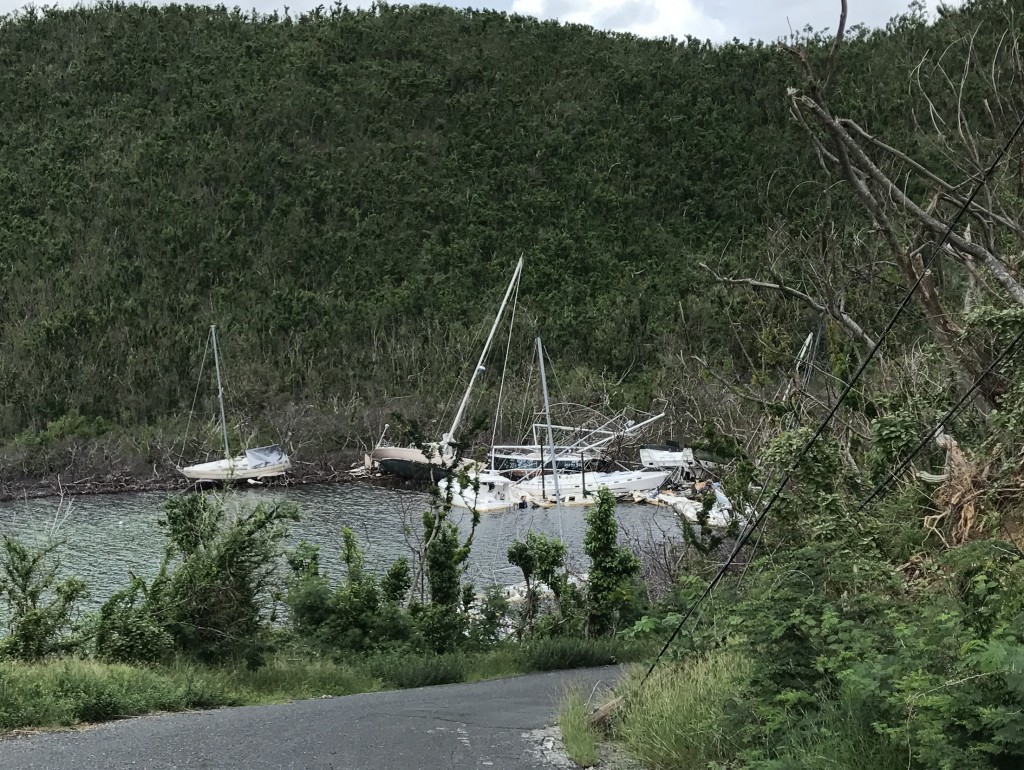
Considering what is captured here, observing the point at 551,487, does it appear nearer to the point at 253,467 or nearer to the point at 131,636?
the point at 253,467

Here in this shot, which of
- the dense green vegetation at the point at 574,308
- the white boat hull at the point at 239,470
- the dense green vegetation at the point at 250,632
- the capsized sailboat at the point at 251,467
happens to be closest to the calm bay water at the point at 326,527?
the white boat hull at the point at 239,470

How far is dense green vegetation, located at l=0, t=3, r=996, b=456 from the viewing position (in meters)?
62.7

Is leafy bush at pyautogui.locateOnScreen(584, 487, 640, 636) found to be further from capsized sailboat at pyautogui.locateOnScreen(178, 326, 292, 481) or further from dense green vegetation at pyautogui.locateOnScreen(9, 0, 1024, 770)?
capsized sailboat at pyautogui.locateOnScreen(178, 326, 292, 481)

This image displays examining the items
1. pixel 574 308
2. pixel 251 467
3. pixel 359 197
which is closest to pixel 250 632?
pixel 251 467

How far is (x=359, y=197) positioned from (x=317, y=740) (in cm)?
7303

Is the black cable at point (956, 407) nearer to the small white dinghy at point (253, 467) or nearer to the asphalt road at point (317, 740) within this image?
the asphalt road at point (317, 740)

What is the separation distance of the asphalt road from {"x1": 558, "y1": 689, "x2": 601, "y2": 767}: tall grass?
0.38 feet

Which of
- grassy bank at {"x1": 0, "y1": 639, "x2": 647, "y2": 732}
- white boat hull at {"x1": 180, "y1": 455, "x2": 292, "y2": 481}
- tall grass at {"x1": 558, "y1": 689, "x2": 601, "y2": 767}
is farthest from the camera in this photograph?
white boat hull at {"x1": 180, "y1": 455, "x2": 292, "y2": 481}

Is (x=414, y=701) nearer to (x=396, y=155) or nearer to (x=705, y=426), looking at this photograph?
(x=705, y=426)

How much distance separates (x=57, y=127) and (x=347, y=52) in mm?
23872

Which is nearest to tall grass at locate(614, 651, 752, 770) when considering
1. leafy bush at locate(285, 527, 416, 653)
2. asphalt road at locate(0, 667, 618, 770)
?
asphalt road at locate(0, 667, 618, 770)

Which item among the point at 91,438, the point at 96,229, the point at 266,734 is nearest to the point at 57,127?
the point at 96,229

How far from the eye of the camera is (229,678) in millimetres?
11594

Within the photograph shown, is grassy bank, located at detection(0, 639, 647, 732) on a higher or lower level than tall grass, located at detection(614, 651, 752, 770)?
lower
